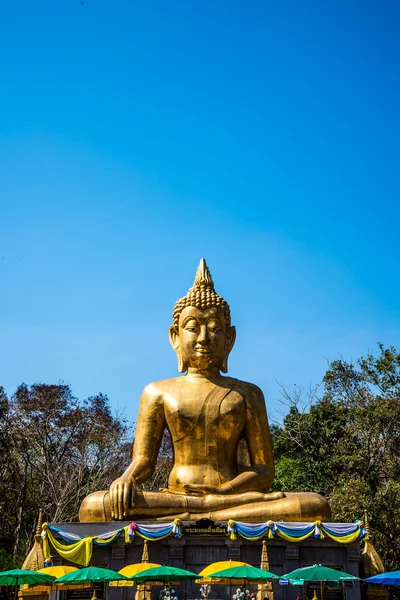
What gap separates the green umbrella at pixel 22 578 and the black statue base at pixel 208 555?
4.83 feet

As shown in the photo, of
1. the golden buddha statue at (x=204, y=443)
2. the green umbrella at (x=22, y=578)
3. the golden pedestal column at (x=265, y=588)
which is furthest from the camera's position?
the golden buddha statue at (x=204, y=443)

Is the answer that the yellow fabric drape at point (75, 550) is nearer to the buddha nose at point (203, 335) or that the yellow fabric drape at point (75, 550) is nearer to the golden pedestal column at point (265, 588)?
the golden pedestal column at point (265, 588)

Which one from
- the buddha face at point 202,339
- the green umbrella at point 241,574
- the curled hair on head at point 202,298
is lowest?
the green umbrella at point 241,574

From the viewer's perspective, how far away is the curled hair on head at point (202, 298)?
53.8 feet

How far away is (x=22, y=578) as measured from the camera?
11.9 meters

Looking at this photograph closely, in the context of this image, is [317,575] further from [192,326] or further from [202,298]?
[202,298]

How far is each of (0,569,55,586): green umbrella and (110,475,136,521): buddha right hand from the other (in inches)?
77.6

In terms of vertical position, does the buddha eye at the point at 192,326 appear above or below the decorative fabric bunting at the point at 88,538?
above

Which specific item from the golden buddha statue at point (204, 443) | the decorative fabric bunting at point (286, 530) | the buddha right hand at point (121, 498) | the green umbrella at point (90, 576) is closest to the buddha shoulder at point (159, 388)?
the golden buddha statue at point (204, 443)

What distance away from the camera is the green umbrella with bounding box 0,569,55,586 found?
11.9 meters

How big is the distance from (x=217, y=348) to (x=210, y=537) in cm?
424

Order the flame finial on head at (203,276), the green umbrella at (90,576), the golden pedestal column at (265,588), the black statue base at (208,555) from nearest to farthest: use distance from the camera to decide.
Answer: the green umbrella at (90,576) < the golden pedestal column at (265,588) < the black statue base at (208,555) < the flame finial on head at (203,276)

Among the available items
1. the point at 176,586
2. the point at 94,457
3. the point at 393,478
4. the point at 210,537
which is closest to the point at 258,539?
the point at 210,537

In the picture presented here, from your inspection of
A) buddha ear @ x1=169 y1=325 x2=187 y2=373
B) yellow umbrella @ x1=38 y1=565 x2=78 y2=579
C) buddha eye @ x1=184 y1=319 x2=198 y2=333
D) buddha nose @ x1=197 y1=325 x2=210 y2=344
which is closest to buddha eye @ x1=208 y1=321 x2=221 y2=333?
buddha nose @ x1=197 y1=325 x2=210 y2=344
